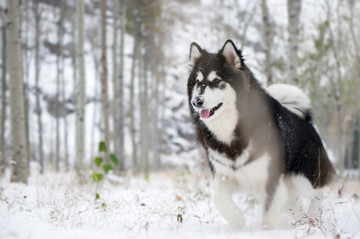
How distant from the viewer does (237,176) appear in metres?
3.38

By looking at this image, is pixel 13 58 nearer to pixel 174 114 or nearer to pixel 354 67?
pixel 354 67

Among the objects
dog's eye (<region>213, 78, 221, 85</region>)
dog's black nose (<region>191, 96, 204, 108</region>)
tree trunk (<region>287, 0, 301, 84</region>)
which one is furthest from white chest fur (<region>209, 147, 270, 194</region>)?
tree trunk (<region>287, 0, 301, 84</region>)

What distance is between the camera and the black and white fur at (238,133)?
333 centimetres

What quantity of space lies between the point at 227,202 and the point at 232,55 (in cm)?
158

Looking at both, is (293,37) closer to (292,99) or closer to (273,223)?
(292,99)

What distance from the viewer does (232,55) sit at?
3521 millimetres

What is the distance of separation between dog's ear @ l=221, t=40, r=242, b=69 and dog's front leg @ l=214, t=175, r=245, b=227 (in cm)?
122

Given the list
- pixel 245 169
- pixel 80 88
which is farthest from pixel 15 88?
pixel 245 169

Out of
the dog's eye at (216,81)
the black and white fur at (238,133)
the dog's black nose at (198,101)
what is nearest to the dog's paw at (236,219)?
the black and white fur at (238,133)

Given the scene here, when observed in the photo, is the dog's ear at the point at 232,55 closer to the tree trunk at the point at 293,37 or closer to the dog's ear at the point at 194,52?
the dog's ear at the point at 194,52

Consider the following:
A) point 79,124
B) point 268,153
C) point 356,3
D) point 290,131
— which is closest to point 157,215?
point 268,153

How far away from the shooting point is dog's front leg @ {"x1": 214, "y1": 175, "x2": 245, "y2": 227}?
3.36m

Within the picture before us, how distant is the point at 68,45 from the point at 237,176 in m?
32.9

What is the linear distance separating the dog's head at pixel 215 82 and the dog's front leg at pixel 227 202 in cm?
74
